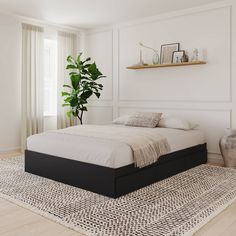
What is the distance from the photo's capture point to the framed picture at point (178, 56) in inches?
186

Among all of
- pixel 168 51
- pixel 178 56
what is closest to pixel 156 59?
pixel 168 51

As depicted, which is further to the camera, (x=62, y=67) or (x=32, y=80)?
(x=62, y=67)

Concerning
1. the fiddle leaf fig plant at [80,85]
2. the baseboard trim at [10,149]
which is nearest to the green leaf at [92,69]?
the fiddle leaf fig plant at [80,85]

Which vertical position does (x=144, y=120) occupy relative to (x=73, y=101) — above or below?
below

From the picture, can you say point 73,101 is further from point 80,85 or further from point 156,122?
point 156,122

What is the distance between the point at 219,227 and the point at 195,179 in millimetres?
1317

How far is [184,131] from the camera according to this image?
13.6ft

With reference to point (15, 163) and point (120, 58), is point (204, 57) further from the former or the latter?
point (15, 163)

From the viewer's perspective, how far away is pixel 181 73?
16.0ft

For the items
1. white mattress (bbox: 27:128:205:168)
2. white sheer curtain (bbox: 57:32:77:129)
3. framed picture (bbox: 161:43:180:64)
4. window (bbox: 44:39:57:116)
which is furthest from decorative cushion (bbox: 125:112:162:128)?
window (bbox: 44:39:57:116)

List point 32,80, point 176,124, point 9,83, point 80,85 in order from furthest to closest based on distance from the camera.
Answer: point 80,85, point 32,80, point 9,83, point 176,124

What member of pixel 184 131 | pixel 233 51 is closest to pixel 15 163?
pixel 184 131

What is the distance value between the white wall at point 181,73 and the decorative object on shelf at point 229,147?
1.12 feet

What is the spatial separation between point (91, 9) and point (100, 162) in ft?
10.1
